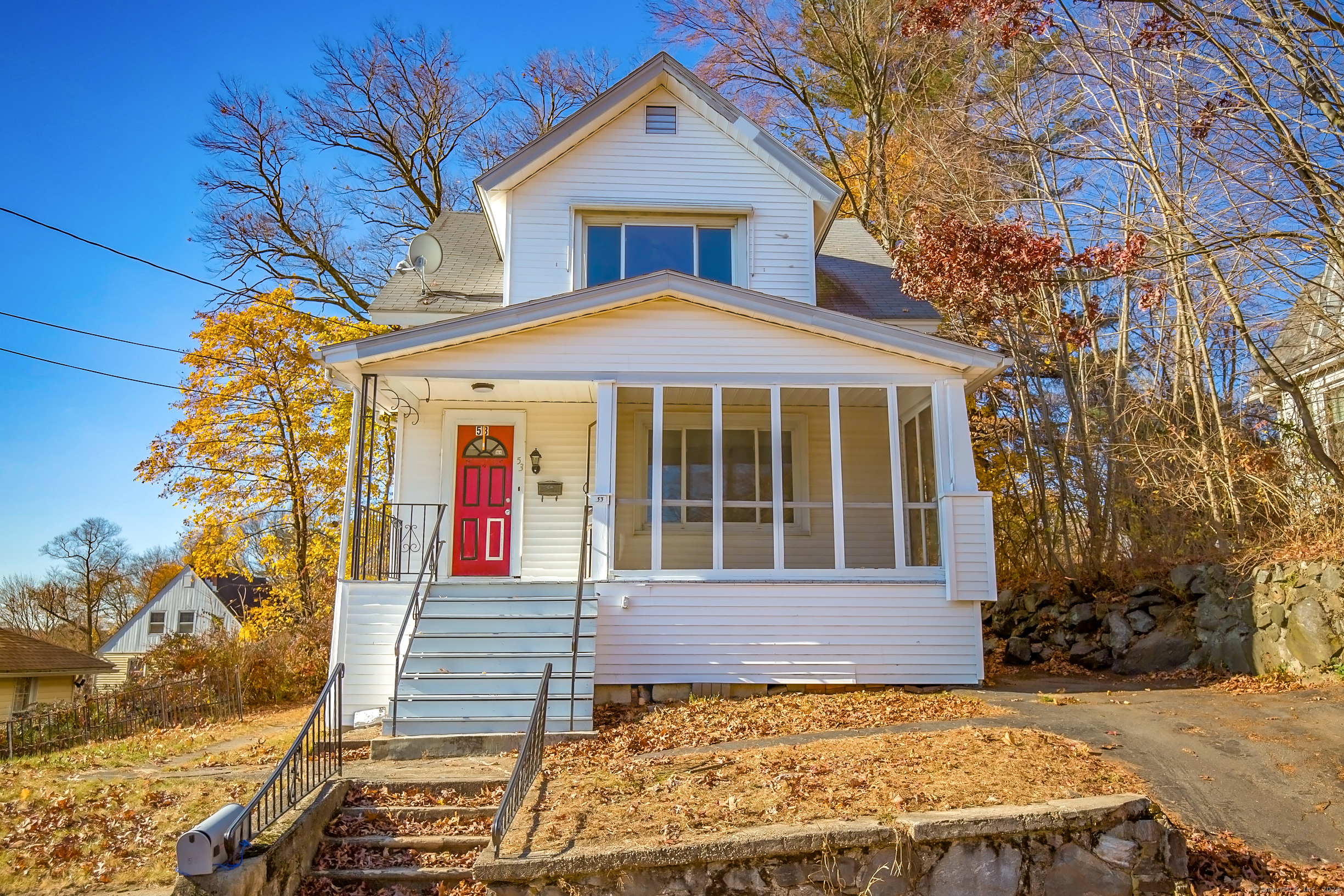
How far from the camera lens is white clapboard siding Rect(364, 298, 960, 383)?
463 inches

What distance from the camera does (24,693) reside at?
30.5 m

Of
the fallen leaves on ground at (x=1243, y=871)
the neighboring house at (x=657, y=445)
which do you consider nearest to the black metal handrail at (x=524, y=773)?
the neighboring house at (x=657, y=445)

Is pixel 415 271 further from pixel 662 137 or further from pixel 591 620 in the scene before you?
pixel 591 620

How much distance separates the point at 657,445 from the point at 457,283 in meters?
5.40

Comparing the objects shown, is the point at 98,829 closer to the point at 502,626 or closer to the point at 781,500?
the point at 502,626

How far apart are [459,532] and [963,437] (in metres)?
6.66

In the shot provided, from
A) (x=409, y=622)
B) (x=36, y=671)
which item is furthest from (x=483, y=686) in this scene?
(x=36, y=671)

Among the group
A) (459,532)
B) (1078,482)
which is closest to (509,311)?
(459,532)

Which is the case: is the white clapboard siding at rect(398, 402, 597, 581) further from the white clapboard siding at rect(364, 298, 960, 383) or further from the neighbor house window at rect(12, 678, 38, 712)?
the neighbor house window at rect(12, 678, 38, 712)

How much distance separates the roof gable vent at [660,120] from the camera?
1469 centimetres

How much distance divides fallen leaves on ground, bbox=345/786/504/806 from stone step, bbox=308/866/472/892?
829mm

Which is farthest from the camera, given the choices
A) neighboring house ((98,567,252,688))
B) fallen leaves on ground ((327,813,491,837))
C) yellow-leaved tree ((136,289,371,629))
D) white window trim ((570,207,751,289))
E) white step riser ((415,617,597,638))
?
neighboring house ((98,567,252,688))

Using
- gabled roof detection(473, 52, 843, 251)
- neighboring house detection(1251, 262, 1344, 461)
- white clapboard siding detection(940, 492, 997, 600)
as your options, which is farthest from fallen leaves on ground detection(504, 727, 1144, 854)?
gabled roof detection(473, 52, 843, 251)

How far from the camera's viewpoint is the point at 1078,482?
1702cm
